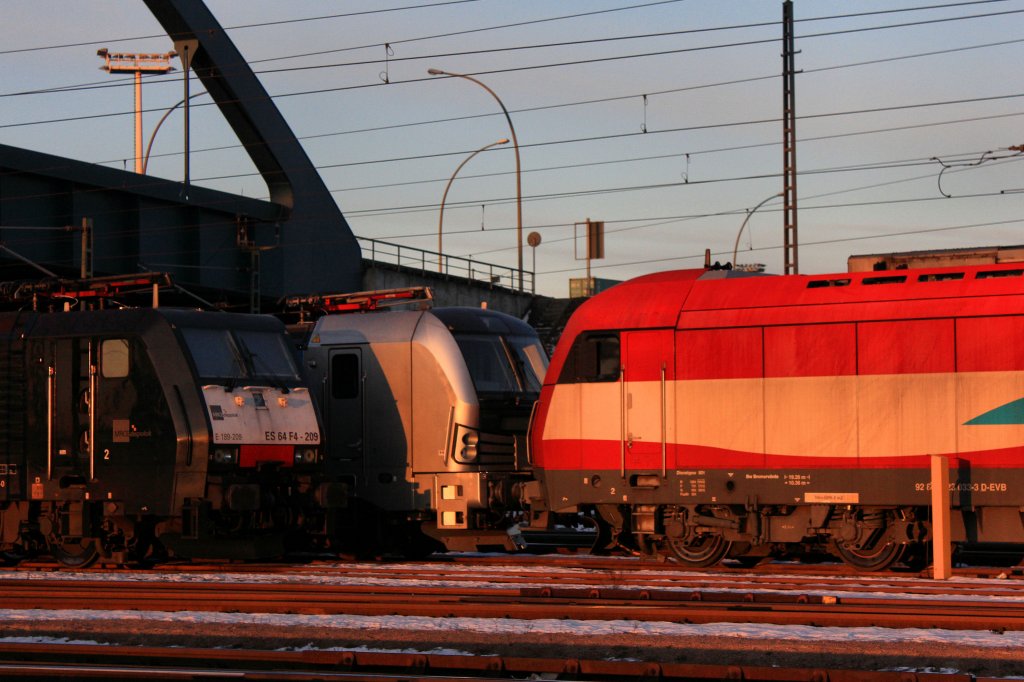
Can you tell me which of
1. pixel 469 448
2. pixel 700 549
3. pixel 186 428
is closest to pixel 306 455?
pixel 186 428

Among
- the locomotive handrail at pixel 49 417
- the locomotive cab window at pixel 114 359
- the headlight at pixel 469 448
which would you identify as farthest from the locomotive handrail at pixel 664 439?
the locomotive handrail at pixel 49 417

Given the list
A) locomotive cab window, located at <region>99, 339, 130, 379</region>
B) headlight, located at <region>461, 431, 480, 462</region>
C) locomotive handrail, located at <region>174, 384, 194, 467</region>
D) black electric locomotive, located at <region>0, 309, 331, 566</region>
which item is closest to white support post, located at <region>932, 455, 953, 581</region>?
headlight, located at <region>461, 431, 480, 462</region>


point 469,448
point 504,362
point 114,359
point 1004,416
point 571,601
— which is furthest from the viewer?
point 504,362

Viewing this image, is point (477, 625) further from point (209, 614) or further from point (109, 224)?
point (109, 224)

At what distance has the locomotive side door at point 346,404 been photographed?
22.3m

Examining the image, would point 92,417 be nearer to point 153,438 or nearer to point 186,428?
point 153,438

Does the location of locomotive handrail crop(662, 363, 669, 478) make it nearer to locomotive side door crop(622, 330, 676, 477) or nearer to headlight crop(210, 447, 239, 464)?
locomotive side door crop(622, 330, 676, 477)

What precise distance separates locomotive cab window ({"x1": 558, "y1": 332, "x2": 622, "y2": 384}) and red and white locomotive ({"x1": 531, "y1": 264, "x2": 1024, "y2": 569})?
0.02 meters

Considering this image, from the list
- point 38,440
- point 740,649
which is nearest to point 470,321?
point 38,440

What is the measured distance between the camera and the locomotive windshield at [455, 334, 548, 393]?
2170cm

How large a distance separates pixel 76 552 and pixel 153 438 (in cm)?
261

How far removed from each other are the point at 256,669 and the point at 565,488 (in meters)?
9.74

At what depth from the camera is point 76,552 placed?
67.0 ft

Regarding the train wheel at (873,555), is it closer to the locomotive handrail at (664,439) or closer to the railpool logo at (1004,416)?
the railpool logo at (1004,416)
